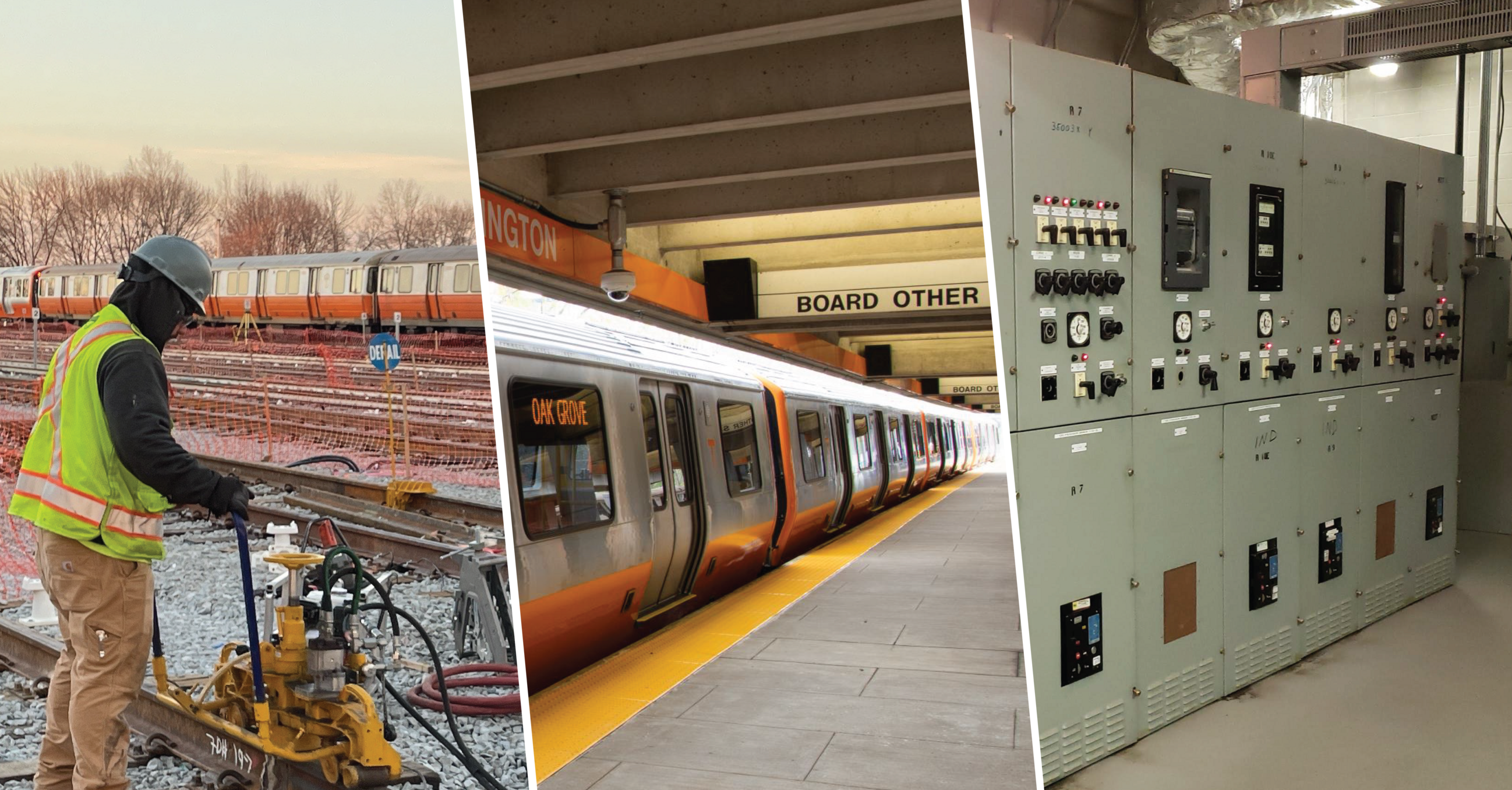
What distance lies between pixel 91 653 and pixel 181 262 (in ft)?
3.50

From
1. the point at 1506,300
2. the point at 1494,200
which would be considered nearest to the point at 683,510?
the point at 1506,300

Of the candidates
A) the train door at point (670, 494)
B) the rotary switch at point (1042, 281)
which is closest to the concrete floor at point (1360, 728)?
the rotary switch at point (1042, 281)

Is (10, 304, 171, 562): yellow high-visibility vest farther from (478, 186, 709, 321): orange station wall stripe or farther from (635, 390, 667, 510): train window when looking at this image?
(635, 390, 667, 510): train window

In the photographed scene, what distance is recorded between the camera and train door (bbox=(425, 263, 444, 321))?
4367 mm

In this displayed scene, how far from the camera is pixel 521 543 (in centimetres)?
440

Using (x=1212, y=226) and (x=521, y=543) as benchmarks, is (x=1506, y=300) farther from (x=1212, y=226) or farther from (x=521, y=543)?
(x=521, y=543)

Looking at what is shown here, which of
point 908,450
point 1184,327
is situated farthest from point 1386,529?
point 908,450

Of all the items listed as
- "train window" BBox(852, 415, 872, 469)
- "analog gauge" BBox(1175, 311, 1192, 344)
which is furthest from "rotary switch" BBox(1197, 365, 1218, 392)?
"train window" BBox(852, 415, 872, 469)

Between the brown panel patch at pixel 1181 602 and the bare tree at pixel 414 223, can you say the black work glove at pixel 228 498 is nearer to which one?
the bare tree at pixel 414 223

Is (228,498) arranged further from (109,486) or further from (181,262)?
(181,262)

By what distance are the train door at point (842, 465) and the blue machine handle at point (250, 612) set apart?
7.89 metres

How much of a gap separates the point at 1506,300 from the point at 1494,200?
1.27 m

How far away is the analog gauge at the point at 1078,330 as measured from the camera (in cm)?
423

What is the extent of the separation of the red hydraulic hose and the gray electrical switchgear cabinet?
6.43 feet
